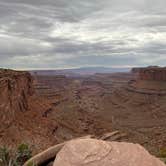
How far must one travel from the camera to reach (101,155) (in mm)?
12477

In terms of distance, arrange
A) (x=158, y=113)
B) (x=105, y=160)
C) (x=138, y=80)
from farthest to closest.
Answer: (x=138, y=80) → (x=158, y=113) → (x=105, y=160)

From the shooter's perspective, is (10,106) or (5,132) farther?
(10,106)

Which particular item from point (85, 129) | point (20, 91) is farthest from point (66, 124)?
point (20, 91)

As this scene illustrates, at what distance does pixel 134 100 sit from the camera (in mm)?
115312

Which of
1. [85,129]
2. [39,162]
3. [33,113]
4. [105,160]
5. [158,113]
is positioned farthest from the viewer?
[158,113]

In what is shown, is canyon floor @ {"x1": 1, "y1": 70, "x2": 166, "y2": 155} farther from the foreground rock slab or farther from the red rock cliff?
the foreground rock slab

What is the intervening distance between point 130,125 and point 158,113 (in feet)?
61.8

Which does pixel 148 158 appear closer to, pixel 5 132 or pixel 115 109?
pixel 5 132

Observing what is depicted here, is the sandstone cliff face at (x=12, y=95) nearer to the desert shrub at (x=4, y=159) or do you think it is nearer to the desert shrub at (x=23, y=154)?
the desert shrub at (x=23, y=154)

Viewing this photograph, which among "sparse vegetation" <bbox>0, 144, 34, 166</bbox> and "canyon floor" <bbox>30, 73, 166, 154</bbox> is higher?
"sparse vegetation" <bbox>0, 144, 34, 166</bbox>

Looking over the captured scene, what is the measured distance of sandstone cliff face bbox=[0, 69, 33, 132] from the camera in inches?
1930

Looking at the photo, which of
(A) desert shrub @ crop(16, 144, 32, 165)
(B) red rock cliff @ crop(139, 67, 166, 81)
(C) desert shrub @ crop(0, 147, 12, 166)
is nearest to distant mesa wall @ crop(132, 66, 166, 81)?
(B) red rock cliff @ crop(139, 67, 166, 81)

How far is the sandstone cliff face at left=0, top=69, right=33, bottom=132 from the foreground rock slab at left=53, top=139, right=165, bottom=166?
3400 centimetres

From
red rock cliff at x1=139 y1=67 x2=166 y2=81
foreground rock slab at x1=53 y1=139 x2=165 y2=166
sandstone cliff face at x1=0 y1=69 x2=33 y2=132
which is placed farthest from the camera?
red rock cliff at x1=139 y1=67 x2=166 y2=81
